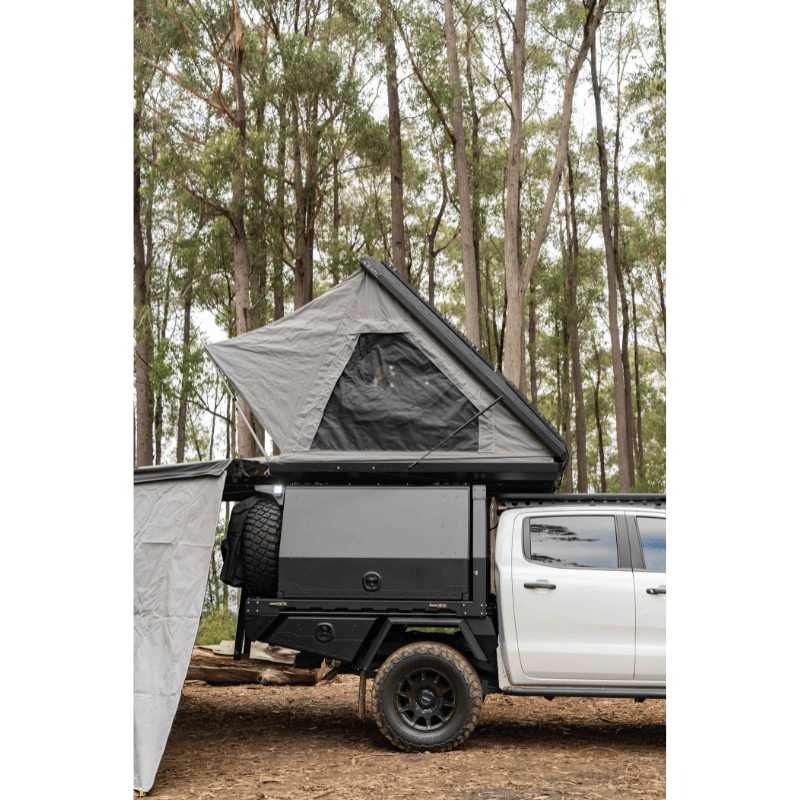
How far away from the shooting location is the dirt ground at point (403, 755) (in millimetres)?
5699

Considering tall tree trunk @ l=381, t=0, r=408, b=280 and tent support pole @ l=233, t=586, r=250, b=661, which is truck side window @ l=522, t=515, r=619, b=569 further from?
tall tree trunk @ l=381, t=0, r=408, b=280

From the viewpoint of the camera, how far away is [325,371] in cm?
700

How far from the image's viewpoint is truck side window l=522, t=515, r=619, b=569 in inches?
265

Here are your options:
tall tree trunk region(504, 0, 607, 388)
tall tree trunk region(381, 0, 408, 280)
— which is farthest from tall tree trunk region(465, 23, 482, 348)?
tall tree trunk region(504, 0, 607, 388)

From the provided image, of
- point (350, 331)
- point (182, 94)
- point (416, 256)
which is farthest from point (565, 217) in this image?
point (350, 331)

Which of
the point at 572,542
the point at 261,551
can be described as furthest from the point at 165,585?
the point at 572,542

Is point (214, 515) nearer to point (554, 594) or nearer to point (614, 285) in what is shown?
point (554, 594)

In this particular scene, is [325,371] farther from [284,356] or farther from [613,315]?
[613,315]

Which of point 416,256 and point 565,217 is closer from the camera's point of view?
point 416,256

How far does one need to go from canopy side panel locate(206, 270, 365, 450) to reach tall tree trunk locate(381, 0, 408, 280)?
12.0 metres

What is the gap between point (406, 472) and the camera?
22.4 ft

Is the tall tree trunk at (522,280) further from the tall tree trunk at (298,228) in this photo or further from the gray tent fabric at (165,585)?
the gray tent fabric at (165,585)

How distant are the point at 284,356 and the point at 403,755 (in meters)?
3.44

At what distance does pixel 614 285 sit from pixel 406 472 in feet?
63.6
